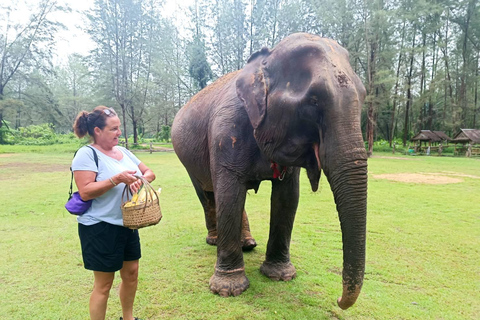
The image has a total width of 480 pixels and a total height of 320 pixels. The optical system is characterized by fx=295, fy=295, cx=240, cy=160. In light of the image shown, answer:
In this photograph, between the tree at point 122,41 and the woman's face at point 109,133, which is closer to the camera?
the woman's face at point 109,133

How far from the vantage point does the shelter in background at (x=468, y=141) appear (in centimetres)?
2192

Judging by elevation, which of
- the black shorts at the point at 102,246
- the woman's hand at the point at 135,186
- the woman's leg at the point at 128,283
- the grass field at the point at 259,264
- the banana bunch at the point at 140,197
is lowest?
the grass field at the point at 259,264

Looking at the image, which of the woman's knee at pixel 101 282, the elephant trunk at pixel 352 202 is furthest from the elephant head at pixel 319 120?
the woman's knee at pixel 101 282

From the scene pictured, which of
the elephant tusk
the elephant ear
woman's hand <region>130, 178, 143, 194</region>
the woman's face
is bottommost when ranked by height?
woman's hand <region>130, 178, 143, 194</region>

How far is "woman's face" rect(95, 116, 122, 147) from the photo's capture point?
2.09 meters

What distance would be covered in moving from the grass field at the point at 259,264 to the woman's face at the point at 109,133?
1449mm

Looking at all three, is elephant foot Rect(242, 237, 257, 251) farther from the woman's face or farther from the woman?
the woman's face

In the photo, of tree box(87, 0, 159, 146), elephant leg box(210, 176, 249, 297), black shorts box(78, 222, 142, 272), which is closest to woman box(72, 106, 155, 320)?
black shorts box(78, 222, 142, 272)

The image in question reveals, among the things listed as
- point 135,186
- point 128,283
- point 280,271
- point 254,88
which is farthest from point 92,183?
point 280,271

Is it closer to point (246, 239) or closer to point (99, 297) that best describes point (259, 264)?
point (246, 239)

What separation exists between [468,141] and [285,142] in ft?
87.8

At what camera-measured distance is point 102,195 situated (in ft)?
6.79

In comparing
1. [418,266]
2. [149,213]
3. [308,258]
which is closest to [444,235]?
[418,266]

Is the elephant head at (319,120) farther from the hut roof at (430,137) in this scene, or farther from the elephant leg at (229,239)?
the hut roof at (430,137)
